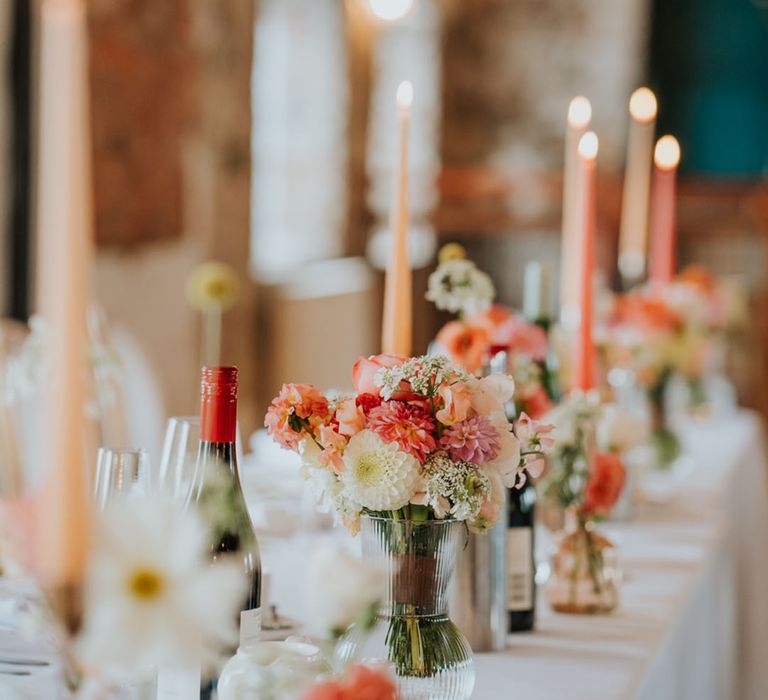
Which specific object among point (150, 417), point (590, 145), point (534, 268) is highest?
point (590, 145)

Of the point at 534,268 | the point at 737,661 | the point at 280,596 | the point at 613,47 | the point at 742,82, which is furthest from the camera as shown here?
the point at 742,82

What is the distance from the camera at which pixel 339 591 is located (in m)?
0.66

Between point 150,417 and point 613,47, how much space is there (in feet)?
18.1

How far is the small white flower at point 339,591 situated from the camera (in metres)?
0.66

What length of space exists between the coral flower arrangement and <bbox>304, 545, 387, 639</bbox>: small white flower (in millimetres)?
245

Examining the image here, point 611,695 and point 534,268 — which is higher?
point 534,268

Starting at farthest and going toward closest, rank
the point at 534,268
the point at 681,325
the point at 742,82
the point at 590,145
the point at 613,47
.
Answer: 1. the point at 742,82
2. the point at 613,47
3. the point at 681,325
4. the point at 534,268
5. the point at 590,145

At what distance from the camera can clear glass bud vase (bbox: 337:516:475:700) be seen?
0.96m

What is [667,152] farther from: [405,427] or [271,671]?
[271,671]

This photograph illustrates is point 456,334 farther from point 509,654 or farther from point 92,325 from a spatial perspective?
point 92,325

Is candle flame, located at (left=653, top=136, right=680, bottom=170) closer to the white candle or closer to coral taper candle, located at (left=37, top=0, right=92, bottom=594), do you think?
the white candle

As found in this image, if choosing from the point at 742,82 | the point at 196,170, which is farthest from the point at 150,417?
the point at 742,82

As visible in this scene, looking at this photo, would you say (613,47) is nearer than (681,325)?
No

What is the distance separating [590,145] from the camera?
5.37ft
